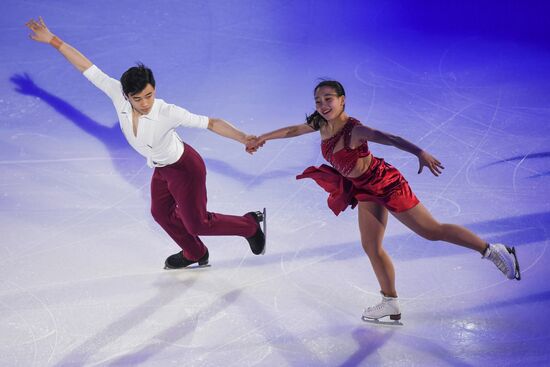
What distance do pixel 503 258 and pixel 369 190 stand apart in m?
0.91

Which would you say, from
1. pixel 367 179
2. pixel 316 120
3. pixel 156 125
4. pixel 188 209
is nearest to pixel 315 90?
pixel 316 120

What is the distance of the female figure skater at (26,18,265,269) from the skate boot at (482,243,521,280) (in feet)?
4.76

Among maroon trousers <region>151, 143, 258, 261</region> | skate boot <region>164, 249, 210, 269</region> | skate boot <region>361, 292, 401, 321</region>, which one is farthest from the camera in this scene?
skate boot <region>164, 249, 210, 269</region>

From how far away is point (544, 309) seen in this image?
157 inches

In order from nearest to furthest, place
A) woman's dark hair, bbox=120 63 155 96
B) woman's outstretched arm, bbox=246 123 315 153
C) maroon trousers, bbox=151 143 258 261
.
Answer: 1. woman's dark hair, bbox=120 63 155 96
2. woman's outstretched arm, bbox=246 123 315 153
3. maroon trousers, bbox=151 143 258 261

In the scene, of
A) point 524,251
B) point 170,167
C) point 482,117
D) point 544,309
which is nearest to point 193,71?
point 482,117

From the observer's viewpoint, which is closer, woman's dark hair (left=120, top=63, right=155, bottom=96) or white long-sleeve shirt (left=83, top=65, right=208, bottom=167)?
woman's dark hair (left=120, top=63, right=155, bottom=96)

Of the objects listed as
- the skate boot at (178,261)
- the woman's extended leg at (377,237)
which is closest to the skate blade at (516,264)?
the woman's extended leg at (377,237)

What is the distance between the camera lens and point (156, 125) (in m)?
3.99

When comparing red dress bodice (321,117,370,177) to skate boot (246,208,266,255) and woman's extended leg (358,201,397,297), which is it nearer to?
woman's extended leg (358,201,397,297)

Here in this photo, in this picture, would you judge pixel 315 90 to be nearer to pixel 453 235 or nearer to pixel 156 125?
pixel 156 125

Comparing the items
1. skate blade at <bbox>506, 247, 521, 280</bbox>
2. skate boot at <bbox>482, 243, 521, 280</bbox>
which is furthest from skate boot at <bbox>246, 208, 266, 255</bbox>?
skate blade at <bbox>506, 247, 521, 280</bbox>

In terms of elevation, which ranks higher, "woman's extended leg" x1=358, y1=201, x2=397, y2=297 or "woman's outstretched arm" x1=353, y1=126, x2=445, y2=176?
"woman's outstretched arm" x1=353, y1=126, x2=445, y2=176

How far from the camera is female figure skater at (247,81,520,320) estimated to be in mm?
3727
